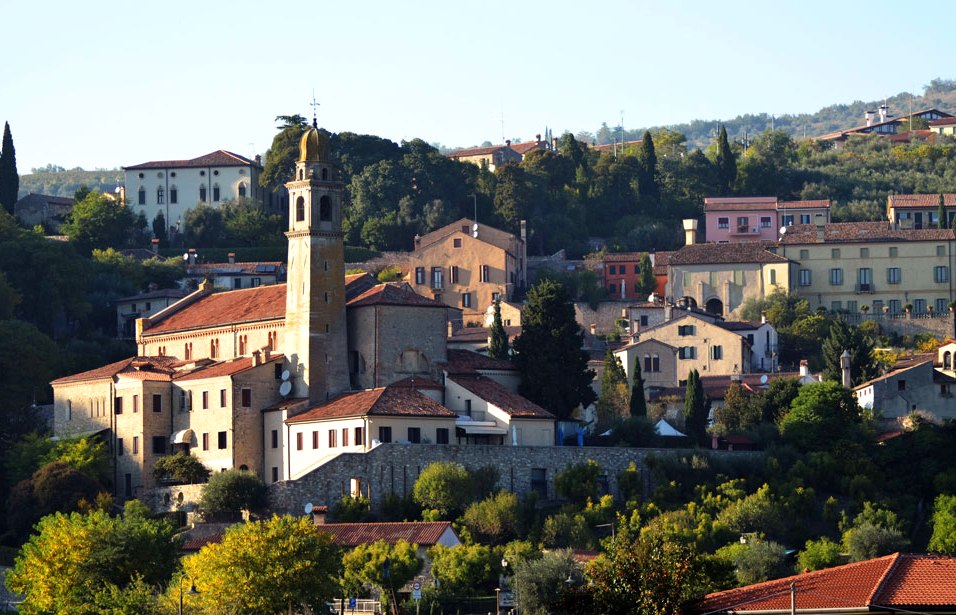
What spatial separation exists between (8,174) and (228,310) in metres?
39.5

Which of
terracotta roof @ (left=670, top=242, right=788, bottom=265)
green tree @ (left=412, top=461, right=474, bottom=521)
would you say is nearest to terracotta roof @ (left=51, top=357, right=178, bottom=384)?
green tree @ (left=412, top=461, right=474, bottom=521)

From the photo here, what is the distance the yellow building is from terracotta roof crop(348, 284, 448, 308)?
35399 millimetres

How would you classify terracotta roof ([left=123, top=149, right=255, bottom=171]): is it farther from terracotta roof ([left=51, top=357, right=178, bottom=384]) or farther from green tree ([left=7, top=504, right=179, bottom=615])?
green tree ([left=7, top=504, right=179, bottom=615])

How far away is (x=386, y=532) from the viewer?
75000mm

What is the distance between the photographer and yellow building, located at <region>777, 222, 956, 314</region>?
118125mm

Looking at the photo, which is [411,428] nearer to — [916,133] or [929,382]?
[929,382]

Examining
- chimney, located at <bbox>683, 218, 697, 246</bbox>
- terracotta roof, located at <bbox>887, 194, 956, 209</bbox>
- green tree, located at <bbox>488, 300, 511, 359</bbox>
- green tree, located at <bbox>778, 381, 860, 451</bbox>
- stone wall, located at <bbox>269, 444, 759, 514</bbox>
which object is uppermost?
terracotta roof, located at <bbox>887, 194, 956, 209</bbox>

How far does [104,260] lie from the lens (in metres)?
120

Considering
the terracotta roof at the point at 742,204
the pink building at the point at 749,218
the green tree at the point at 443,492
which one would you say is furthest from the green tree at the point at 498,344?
the terracotta roof at the point at 742,204

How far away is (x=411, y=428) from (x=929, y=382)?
2413 cm

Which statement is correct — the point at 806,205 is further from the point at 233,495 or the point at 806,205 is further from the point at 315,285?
the point at 233,495

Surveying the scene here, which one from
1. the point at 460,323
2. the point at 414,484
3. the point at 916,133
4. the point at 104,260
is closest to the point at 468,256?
the point at 460,323

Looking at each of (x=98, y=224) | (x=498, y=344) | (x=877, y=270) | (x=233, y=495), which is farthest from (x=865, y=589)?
(x=98, y=224)

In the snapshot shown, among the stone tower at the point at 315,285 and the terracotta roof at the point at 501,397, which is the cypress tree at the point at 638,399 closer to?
the terracotta roof at the point at 501,397
